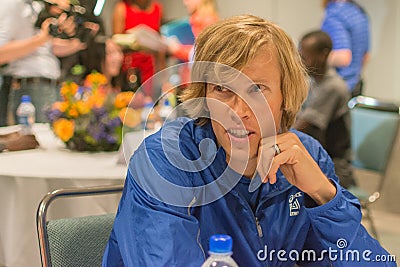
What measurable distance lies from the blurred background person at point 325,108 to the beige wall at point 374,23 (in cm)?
177

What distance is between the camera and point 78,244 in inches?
53.3

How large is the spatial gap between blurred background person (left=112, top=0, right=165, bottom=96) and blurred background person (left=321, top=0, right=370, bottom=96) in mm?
1112

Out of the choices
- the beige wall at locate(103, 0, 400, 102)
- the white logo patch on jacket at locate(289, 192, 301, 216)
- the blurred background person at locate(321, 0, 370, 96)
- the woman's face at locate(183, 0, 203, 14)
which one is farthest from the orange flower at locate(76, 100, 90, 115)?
the beige wall at locate(103, 0, 400, 102)

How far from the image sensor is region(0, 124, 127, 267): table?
7.32 ft

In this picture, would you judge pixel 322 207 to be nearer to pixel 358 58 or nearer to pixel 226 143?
pixel 226 143

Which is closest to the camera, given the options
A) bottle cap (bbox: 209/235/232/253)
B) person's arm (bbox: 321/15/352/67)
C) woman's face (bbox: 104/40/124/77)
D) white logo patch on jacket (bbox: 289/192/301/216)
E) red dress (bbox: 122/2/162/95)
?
bottle cap (bbox: 209/235/232/253)

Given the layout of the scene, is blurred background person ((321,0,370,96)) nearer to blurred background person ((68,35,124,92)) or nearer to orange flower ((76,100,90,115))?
blurred background person ((68,35,124,92))

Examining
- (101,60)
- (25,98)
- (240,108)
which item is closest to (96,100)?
(25,98)

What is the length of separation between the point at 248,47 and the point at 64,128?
1.59 meters

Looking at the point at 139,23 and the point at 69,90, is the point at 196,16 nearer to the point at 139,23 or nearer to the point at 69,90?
the point at 139,23

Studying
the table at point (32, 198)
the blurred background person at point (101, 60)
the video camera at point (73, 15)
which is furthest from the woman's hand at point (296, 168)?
the blurred background person at point (101, 60)

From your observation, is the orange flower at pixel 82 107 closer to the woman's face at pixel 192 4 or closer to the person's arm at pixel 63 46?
the person's arm at pixel 63 46

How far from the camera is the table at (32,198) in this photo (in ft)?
7.32

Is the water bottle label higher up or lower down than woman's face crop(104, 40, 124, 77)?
higher up
